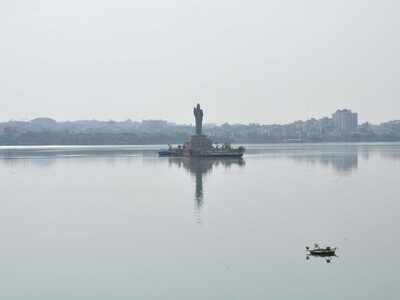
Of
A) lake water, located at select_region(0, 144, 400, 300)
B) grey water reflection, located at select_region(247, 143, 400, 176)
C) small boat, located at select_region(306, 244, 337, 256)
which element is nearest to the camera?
lake water, located at select_region(0, 144, 400, 300)

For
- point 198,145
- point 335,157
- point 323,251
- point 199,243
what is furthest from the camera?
point 198,145

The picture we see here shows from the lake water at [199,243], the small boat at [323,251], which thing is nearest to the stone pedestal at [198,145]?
the lake water at [199,243]

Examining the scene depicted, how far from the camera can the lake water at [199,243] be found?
19.4m

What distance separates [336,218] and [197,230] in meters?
8.04

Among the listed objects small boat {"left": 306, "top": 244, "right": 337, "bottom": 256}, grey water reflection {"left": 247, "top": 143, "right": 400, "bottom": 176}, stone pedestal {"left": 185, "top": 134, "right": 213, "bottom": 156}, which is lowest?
grey water reflection {"left": 247, "top": 143, "right": 400, "bottom": 176}

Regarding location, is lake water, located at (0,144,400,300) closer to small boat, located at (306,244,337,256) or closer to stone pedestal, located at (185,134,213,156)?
small boat, located at (306,244,337,256)

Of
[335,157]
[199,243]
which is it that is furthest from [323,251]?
[335,157]

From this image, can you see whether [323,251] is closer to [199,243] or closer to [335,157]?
[199,243]

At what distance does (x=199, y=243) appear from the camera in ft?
85.7

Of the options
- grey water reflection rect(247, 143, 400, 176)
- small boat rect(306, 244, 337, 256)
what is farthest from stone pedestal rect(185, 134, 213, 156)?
small boat rect(306, 244, 337, 256)

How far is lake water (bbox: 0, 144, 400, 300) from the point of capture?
1939 centimetres

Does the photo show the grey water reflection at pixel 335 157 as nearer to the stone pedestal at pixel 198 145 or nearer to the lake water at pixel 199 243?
the stone pedestal at pixel 198 145

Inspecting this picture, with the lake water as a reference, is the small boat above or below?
above

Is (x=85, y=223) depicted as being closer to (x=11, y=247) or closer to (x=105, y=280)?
(x=11, y=247)
